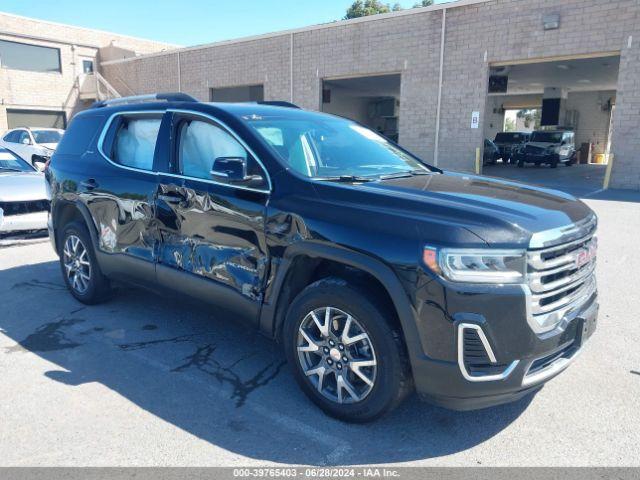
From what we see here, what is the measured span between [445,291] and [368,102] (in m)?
34.0

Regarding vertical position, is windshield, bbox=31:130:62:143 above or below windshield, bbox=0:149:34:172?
above

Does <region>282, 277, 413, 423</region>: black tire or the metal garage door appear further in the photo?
the metal garage door

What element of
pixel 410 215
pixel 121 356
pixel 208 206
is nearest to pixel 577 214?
pixel 410 215

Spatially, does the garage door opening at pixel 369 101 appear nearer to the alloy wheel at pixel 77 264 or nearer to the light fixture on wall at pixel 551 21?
the light fixture on wall at pixel 551 21

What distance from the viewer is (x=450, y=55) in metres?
18.2

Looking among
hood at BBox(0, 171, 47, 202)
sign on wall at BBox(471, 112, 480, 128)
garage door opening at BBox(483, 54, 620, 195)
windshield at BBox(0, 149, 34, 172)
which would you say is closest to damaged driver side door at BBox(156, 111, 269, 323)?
hood at BBox(0, 171, 47, 202)

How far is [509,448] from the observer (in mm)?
2893

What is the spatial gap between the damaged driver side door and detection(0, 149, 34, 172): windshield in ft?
19.7

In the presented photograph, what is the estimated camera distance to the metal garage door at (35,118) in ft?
94.8

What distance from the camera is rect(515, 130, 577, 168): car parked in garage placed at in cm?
2673

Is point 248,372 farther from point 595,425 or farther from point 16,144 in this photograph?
point 16,144

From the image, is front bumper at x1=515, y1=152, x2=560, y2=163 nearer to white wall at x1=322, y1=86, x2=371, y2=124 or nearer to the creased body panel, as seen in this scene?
white wall at x1=322, y1=86, x2=371, y2=124

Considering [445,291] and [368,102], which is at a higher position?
[368,102]

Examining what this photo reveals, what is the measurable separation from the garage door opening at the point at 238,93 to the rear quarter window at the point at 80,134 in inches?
840
